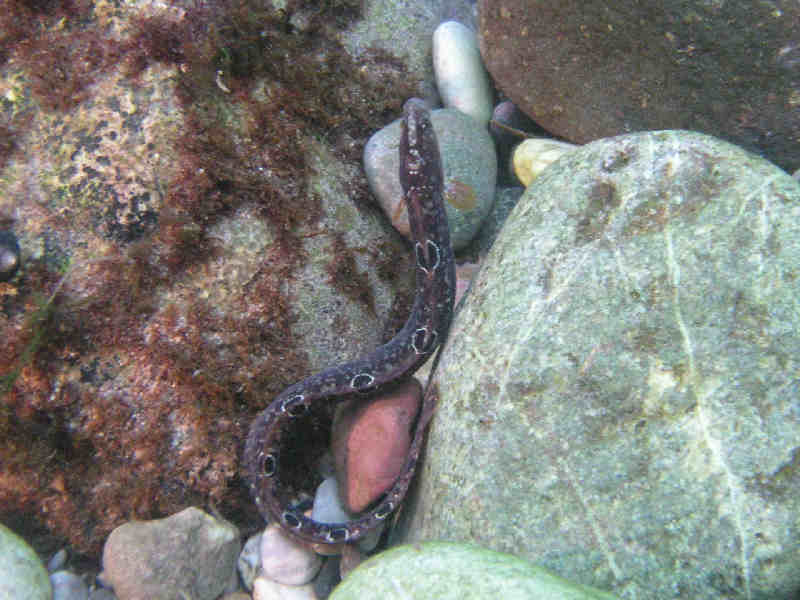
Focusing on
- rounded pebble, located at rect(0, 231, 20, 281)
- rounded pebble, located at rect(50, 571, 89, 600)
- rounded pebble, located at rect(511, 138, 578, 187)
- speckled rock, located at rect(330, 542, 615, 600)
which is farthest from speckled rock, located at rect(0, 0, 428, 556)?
rounded pebble, located at rect(511, 138, 578, 187)

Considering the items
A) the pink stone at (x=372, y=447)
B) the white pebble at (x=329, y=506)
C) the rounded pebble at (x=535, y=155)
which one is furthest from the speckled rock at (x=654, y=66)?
the white pebble at (x=329, y=506)

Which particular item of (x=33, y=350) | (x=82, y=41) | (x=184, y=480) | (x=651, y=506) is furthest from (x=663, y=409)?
(x=82, y=41)

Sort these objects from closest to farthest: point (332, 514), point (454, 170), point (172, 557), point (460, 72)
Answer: point (172, 557) → point (332, 514) → point (454, 170) → point (460, 72)

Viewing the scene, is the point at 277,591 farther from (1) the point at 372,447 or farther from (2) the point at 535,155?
(2) the point at 535,155

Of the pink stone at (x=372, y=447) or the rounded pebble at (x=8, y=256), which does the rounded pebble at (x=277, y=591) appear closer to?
the pink stone at (x=372, y=447)

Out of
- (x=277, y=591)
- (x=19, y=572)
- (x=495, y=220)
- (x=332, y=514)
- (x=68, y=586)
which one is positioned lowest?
(x=68, y=586)

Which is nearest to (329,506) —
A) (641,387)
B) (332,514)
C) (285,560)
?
(332,514)

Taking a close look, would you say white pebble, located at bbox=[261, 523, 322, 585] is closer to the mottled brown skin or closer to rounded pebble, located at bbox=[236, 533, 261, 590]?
rounded pebble, located at bbox=[236, 533, 261, 590]
